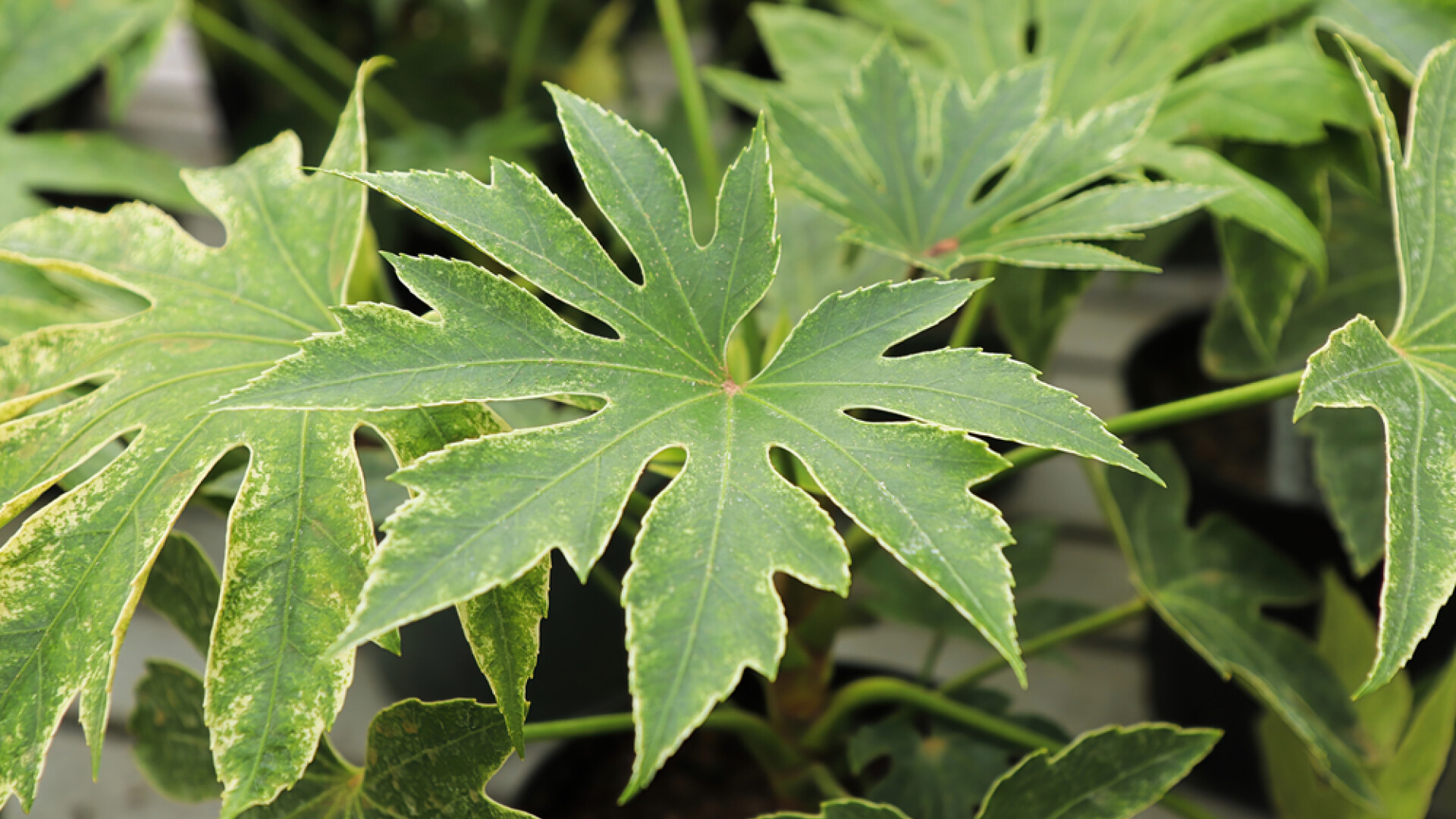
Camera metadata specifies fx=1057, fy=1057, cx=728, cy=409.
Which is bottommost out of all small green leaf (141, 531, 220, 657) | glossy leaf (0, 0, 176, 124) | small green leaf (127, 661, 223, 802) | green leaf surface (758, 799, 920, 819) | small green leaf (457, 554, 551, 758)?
small green leaf (127, 661, 223, 802)

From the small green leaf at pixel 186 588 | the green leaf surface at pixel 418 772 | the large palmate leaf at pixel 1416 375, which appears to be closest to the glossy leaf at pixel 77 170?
the small green leaf at pixel 186 588

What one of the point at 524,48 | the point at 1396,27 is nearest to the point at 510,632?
the point at 1396,27

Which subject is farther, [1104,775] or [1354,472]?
[1354,472]

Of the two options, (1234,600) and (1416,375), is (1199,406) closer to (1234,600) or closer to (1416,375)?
(1416,375)

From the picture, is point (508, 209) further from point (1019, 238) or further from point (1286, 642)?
point (1286, 642)

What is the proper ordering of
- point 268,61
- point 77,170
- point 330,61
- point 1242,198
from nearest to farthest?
point 1242,198 < point 77,170 < point 268,61 < point 330,61

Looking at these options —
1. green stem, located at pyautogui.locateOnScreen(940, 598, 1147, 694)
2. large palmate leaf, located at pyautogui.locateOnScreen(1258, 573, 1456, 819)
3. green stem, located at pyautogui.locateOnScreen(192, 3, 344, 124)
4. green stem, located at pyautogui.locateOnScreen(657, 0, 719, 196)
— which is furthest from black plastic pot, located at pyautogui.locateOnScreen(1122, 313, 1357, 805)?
green stem, located at pyautogui.locateOnScreen(192, 3, 344, 124)

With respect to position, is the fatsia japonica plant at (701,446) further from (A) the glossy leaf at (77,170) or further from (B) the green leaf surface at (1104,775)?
(A) the glossy leaf at (77,170)

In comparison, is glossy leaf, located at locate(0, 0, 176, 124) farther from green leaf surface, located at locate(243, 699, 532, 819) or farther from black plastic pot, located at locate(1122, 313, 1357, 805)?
black plastic pot, located at locate(1122, 313, 1357, 805)

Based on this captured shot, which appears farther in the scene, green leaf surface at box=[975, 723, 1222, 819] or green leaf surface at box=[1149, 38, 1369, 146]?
green leaf surface at box=[1149, 38, 1369, 146]
